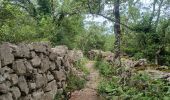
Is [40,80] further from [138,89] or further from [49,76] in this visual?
[138,89]

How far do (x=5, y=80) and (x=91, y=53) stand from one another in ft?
87.4

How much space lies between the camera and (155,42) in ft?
59.1

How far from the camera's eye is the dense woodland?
1055 centimetres

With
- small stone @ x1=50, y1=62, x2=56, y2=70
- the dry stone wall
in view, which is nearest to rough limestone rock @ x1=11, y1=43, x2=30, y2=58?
the dry stone wall

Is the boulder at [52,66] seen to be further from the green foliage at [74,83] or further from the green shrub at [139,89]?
the green shrub at [139,89]

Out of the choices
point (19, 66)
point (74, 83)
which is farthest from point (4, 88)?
point (74, 83)

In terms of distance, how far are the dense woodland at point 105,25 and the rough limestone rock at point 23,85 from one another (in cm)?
205

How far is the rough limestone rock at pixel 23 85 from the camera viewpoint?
27.9 ft

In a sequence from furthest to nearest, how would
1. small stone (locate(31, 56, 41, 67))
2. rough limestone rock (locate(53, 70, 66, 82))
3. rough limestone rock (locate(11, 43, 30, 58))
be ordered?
rough limestone rock (locate(53, 70, 66, 82)) → small stone (locate(31, 56, 41, 67)) → rough limestone rock (locate(11, 43, 30, 58))

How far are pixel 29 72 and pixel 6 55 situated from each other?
1421mm

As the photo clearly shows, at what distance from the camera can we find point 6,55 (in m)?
7.83

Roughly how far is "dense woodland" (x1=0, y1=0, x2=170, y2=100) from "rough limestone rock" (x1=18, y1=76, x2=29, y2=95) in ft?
6.74

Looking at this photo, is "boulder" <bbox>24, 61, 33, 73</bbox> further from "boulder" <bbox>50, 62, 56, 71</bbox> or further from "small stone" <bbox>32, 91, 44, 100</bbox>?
"boulder" <bbox>50, 62, 56, 71</bbox>

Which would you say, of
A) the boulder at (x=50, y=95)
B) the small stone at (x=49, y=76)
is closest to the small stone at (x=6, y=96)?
the boulder at (x=50, y=95)
